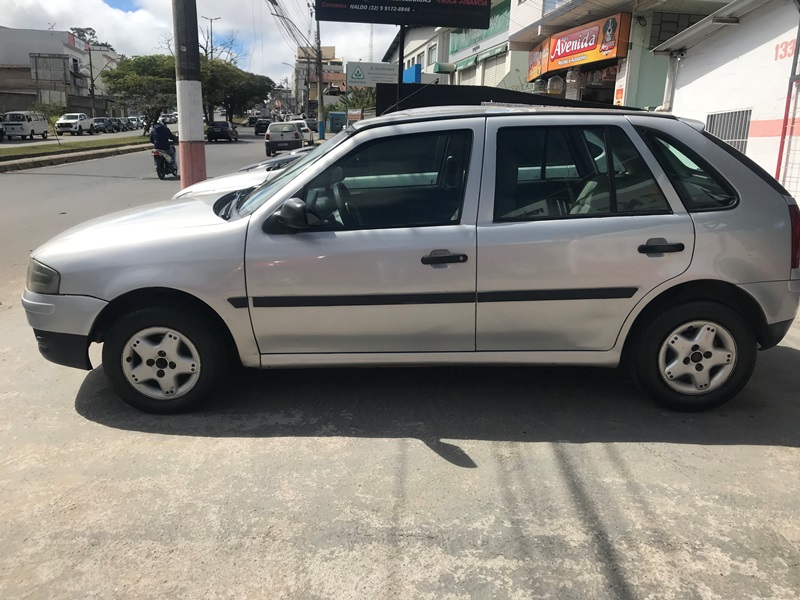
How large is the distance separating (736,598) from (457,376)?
7.67 feet

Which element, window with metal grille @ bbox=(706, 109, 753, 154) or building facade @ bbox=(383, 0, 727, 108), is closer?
window with metal grille @ bbox=(706, 109, 753, 154)

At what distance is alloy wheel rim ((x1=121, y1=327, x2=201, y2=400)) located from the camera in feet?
12.2

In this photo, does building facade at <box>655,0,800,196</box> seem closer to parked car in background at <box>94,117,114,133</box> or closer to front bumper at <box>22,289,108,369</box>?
front bumper at <box>22,289,108,369</box>

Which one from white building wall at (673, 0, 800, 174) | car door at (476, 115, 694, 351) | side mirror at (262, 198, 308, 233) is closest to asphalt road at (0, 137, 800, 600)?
car door at (476, 115, 694, 351)

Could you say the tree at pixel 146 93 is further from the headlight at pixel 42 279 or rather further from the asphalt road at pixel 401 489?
the headlight at pixel 42 279

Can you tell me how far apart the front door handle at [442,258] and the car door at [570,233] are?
12 cm

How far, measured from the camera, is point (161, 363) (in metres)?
3.78

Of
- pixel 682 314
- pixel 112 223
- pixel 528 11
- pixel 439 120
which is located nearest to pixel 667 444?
pixel 682 314

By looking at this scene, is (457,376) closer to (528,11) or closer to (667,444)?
(667,444)

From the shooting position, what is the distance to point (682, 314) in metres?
3.70

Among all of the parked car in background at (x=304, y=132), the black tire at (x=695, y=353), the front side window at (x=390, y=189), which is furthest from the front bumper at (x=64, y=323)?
the parked car in background at (x=304, y=132)

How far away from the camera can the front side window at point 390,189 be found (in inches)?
145

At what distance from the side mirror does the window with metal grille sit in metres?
8.64

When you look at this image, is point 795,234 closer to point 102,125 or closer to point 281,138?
point 281,138
